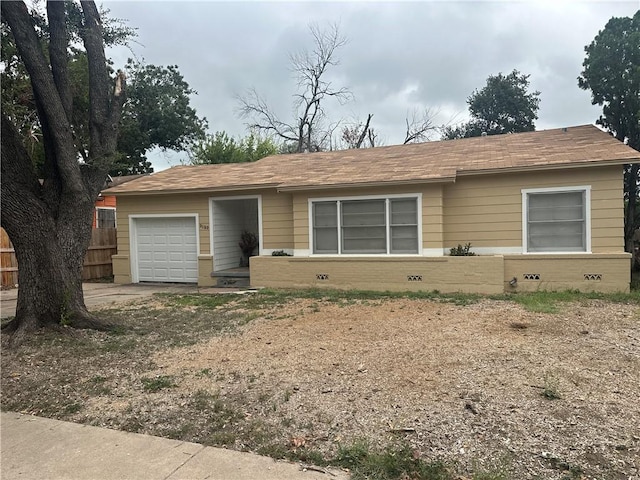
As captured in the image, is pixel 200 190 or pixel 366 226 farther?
pixel 200 190

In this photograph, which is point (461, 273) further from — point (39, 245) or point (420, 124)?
point (420, 124)

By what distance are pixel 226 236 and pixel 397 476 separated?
39.5ft

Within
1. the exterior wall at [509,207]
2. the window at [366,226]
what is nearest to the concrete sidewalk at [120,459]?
the window at [366,226]

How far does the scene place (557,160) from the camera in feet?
34.2

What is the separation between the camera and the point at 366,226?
1177cm

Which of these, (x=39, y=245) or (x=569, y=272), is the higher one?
(x=39, y=245)

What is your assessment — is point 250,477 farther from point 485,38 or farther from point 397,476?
point 485,38

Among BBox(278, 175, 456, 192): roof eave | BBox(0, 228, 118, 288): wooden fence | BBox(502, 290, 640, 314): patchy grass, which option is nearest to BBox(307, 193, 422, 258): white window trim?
BBox(278, 175, 456, 192): roof eave

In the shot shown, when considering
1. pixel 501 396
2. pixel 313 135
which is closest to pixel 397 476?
pixel 501 396

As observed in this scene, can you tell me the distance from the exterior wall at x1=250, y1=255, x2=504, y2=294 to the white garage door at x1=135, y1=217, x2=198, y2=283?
2.52 metres

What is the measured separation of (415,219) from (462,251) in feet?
4.43

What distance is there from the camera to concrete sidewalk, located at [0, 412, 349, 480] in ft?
10.1

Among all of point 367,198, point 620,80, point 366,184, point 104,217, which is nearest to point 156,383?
point 366,184

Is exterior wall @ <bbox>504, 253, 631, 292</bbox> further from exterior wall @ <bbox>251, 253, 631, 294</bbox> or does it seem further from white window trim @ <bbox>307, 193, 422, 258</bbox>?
white window trim @ <bbox>307, 193, 422, 258</bbox>
